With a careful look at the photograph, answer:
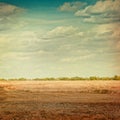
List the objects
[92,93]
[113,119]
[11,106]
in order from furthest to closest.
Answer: [92,93] < [11,106] < [113,119]

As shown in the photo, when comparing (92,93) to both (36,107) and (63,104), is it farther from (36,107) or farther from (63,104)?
(36,107)

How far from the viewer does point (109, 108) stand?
14.8 meters

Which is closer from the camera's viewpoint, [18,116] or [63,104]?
[18,116]

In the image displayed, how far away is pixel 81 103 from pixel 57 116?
373 centimetres

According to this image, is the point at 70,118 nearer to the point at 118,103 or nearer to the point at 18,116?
the point at 18,116

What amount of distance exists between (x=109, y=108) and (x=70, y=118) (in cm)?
277

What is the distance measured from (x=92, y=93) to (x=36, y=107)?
6.45 meters

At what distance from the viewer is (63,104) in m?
16.2

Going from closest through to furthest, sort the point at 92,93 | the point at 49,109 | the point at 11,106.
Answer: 1. the point at 49,109
2. the point at 11,106
3. the point at 92,93

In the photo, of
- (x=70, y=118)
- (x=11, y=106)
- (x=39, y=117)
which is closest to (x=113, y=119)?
(x=70, y=118)

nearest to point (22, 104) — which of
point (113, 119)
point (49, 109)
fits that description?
point (49, 109)

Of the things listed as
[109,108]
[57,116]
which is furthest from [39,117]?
[109,108]

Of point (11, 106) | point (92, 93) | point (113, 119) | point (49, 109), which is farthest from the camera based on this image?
point (92, 93)

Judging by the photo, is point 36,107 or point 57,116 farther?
point 36,107
